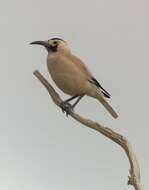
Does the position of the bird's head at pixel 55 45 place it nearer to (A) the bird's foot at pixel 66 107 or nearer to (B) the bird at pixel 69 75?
(B) the bird at pixel 69 75

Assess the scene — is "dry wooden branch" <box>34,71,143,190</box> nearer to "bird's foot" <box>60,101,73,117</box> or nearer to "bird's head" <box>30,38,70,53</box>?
"bird's foot" <box>60,101,73,117</box>

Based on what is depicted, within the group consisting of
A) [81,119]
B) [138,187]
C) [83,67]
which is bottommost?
[138,187]

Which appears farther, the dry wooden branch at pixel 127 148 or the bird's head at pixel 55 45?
the bird's head at pixel 55 45

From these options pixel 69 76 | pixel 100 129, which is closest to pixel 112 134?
pixel 100 129

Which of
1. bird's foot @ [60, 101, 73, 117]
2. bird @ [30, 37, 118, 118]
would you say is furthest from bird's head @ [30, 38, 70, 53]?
bird's foot @ [60, 101, 73, 117]

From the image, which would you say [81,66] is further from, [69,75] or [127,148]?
[127,148]

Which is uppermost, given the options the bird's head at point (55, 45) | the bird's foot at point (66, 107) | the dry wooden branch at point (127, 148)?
the bird's head at point (55, 45)

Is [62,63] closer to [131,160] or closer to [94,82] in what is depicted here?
[94,82]

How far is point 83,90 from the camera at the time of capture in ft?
2.48

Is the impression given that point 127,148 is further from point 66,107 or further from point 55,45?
point 55,45

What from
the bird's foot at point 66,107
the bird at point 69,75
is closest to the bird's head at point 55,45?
the bird at point 69,75

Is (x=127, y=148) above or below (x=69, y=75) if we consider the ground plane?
below

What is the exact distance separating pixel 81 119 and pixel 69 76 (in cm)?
8

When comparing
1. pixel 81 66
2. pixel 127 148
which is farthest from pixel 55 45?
pixel 127 148
